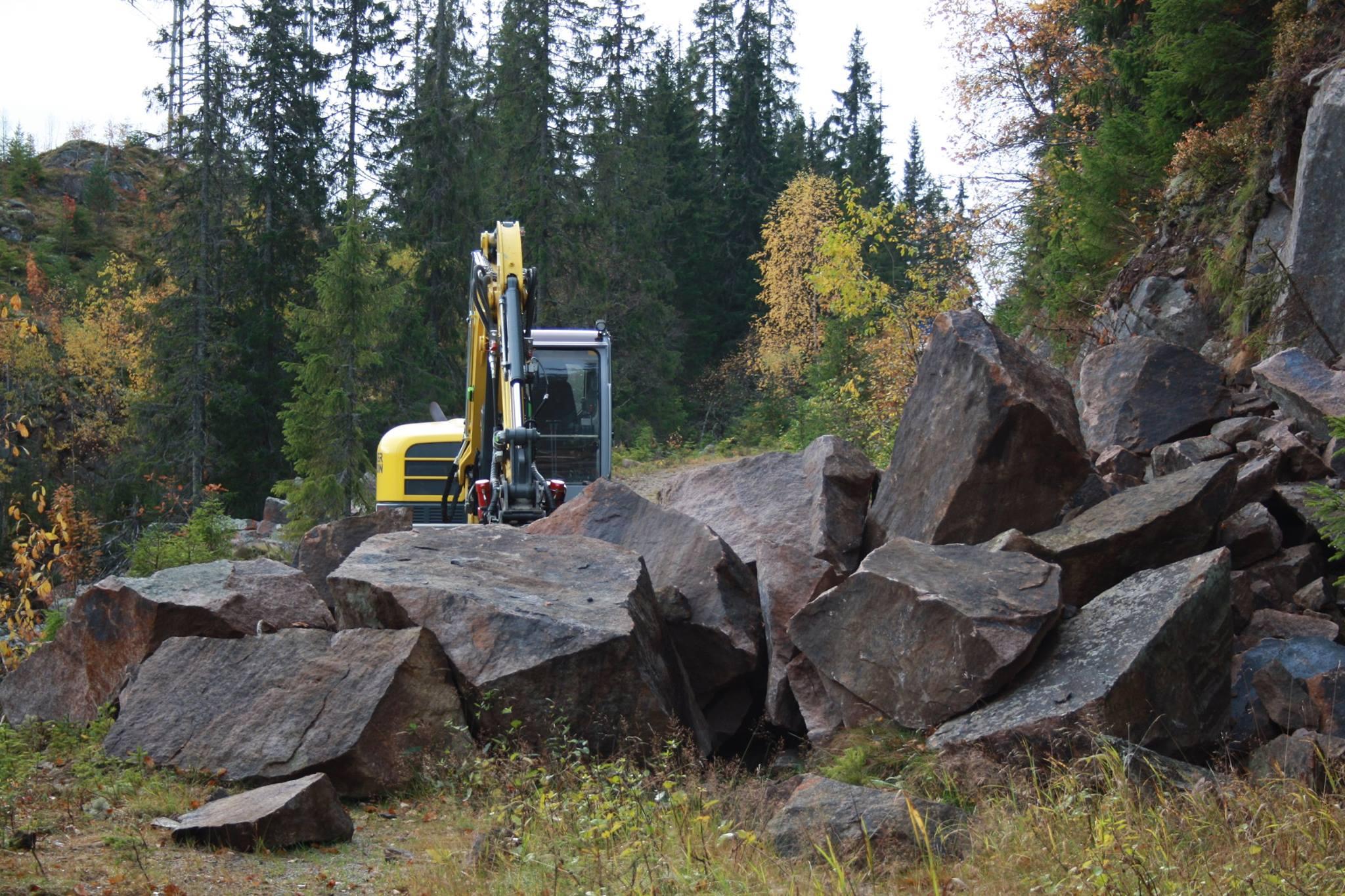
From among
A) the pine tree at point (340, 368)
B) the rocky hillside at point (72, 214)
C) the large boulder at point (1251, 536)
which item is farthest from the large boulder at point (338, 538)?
the rocky hillside at point (72, 214)

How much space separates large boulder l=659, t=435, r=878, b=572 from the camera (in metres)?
9.03

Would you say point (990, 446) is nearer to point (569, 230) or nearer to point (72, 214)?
point (569, 230)

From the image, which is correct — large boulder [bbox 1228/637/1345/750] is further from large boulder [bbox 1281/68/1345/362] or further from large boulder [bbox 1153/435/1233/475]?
large boulder [bbox 1281/68/1345/362]

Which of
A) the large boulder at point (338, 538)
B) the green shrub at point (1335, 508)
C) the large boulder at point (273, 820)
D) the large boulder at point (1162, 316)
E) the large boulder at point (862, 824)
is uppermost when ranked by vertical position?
the large boulder at point (1162, 316)

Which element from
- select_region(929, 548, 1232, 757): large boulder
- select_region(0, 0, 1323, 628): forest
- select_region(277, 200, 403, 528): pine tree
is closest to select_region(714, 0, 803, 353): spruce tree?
select_region(0, 0, 1323, 628): forest

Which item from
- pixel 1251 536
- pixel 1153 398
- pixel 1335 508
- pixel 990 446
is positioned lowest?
pixel 1251 536

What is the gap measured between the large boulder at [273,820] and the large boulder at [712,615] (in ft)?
10.5

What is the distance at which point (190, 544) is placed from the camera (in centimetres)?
1493

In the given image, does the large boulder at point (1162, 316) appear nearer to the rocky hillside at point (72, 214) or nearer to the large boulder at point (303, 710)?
the large boulder at point (303, 710)

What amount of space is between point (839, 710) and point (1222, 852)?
310cm

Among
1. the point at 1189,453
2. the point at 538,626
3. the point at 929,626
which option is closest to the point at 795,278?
the point at 1189,453

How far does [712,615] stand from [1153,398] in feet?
14.4

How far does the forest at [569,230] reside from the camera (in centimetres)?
1391

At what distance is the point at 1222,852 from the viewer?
441 cm
